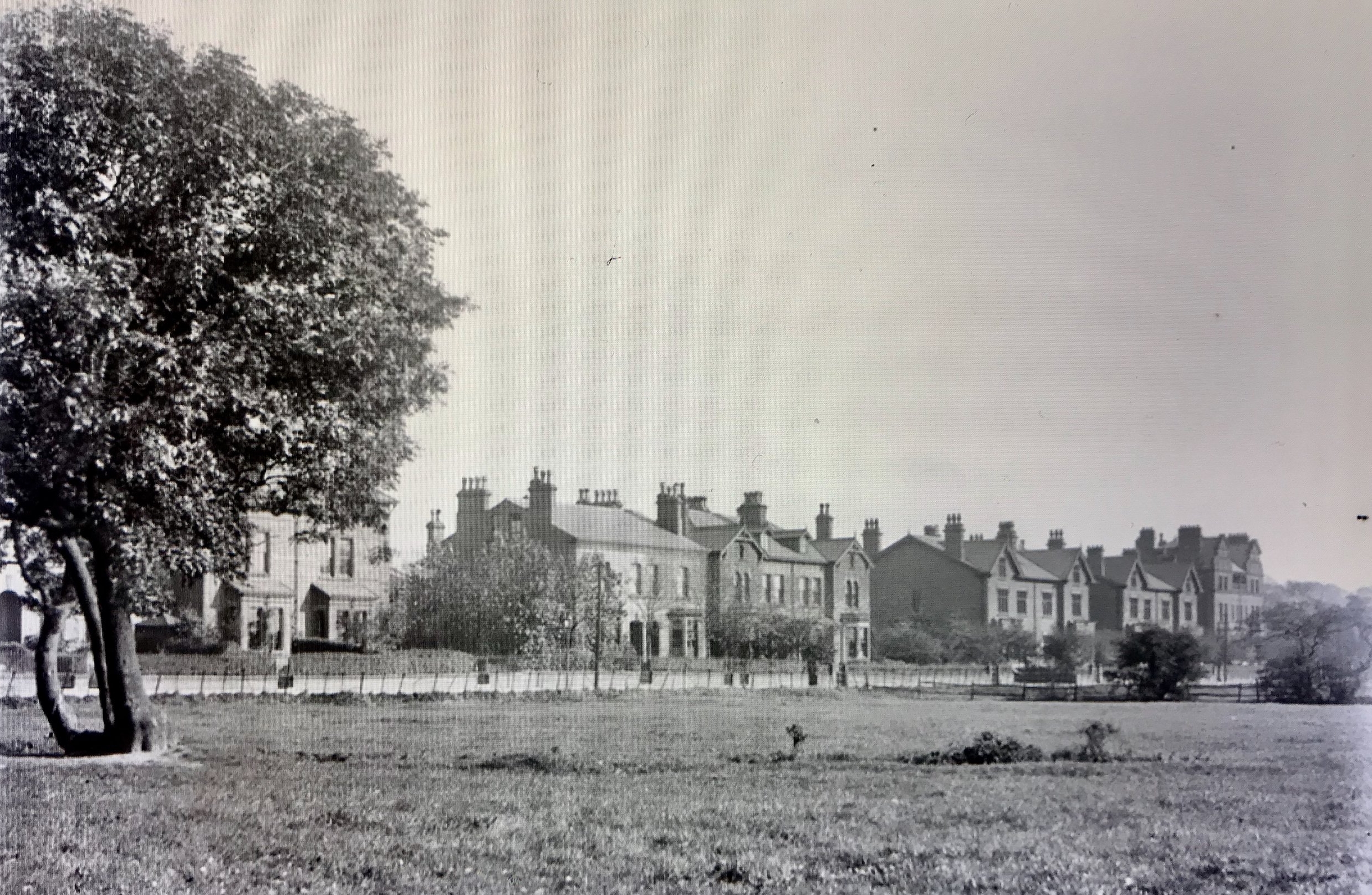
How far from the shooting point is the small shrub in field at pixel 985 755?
19297mm

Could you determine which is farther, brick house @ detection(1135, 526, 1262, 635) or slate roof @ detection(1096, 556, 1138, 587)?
brick house @ detection(1135, 526, 1262, 635)

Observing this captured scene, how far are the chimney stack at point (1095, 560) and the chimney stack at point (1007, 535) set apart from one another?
9.87 metres

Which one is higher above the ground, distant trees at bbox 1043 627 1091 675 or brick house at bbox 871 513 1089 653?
brick house at bbox 871 513 1089 653

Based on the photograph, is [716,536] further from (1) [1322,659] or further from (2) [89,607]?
(2) [89,607]

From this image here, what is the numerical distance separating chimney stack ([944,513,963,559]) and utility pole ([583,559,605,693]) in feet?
94.2

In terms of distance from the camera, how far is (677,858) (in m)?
10.9

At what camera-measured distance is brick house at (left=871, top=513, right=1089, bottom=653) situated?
242 ft

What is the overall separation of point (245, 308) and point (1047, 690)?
111 feet

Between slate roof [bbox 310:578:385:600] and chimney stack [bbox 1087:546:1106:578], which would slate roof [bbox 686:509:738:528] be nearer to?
slate roof [bbox 310:578:385:600]

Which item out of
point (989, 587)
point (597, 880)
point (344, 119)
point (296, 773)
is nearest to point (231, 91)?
point (344, 119)

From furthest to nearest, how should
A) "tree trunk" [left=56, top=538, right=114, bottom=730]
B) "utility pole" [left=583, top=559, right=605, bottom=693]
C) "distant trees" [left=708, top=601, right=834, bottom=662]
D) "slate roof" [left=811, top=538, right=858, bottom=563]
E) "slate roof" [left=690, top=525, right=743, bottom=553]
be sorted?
"slate roof" [left=811, top=538, right=858, bottom=563]
"slate roof" [left=690, top=525, right=743, bottom=553]
"distant trees" [left=708, top=601, right=834, bottom=662]
"utility pole" [left=583, top=559, right=605, bottom=693]
"tree trunk" [left=56, top=538, right=114, bottom=730]

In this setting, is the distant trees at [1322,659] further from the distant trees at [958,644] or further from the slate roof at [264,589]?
the slate roof at [264,589]

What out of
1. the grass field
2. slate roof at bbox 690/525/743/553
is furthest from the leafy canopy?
slate roof at bbox 690/525/743/553

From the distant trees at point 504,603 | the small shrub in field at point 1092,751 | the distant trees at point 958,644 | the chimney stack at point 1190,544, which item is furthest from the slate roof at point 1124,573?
the small shrub in field at point 1092,751
